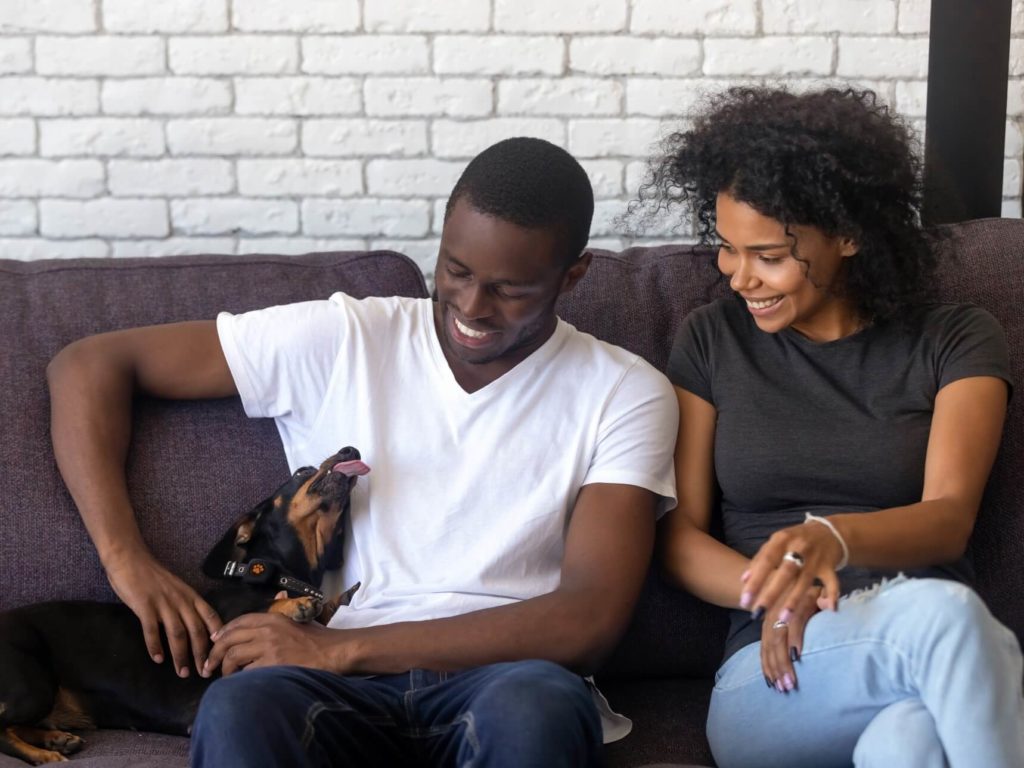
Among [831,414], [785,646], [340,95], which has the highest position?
[340,95]

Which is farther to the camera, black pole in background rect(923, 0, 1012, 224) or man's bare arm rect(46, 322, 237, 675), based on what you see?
black pole in background rect(923, 0, 1012, 224)

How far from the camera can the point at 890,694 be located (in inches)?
59.8

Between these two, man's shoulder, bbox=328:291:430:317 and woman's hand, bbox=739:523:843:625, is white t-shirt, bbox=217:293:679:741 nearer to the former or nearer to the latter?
man's shoulder, bbox=328:291:430:317

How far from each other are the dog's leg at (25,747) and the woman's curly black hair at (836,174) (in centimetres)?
129

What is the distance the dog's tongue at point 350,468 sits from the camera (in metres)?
1.81

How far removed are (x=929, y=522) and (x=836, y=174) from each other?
1.75 ft

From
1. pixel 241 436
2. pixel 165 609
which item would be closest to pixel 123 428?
pixel 241 436

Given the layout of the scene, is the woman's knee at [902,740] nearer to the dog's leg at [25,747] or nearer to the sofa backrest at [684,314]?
the sofa backrest at [684,314]

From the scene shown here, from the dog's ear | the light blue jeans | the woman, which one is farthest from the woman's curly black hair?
the dog's ear

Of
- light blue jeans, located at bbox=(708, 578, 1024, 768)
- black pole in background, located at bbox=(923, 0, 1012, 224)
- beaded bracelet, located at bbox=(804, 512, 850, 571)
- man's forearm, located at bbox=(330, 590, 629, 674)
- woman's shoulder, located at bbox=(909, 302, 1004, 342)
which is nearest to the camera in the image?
light blue jeans, located at bbox=(708, 578, 1024, 768)

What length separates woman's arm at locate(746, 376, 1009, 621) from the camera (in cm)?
146

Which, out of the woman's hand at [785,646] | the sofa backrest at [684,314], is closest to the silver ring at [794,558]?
the woman's hand at [785,646]

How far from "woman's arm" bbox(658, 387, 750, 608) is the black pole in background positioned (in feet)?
2.53

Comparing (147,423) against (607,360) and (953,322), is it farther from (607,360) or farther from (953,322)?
(953,322)
